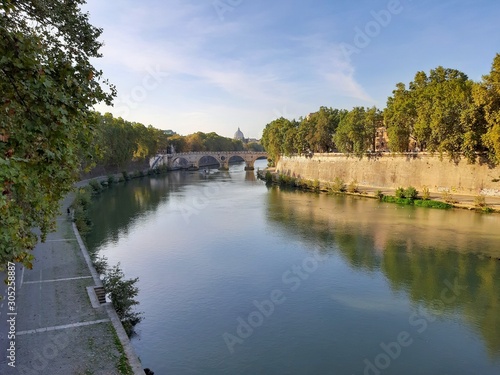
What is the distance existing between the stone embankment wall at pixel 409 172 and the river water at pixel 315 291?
5.29 m

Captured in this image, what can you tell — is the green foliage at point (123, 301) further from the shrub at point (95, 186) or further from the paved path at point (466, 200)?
the shrub at point (95, 186)

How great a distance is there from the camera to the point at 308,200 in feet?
114

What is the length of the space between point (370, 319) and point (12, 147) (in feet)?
34.6

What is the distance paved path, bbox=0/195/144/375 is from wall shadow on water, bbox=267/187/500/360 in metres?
9.45

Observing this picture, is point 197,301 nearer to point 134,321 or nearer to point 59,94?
point 134,321

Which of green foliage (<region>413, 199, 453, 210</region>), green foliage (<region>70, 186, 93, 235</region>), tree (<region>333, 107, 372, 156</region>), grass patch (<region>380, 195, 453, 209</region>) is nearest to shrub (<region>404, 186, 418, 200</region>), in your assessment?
grass patch (<region>380, 195, 453, 209</region>)

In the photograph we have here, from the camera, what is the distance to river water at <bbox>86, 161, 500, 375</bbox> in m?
9.77

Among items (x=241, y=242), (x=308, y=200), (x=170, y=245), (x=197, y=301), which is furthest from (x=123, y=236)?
(x=308, y=200)

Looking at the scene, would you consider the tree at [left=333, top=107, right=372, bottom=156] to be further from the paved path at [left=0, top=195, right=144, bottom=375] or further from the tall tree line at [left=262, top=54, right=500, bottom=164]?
the paved path at [left=0, top=195, right=144, bottom=375]

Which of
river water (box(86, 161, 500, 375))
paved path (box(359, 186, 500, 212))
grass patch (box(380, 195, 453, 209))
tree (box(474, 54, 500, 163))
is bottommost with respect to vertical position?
river water (box(86, 161, 500, 375))

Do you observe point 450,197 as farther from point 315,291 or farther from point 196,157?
point 196,157

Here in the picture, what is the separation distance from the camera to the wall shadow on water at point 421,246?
12.8m

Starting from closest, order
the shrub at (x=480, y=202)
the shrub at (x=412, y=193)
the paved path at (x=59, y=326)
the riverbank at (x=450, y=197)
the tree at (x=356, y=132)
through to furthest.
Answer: the paved path at (x=59, y=326) < the shrub at (x=480, y=202) < the riverbank at (x=450, y=197) < the shrub at (x=412, y=193) < the tree at (x=356, y=132)

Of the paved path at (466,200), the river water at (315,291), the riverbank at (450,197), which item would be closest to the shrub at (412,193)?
the riverbank at (450,197)
